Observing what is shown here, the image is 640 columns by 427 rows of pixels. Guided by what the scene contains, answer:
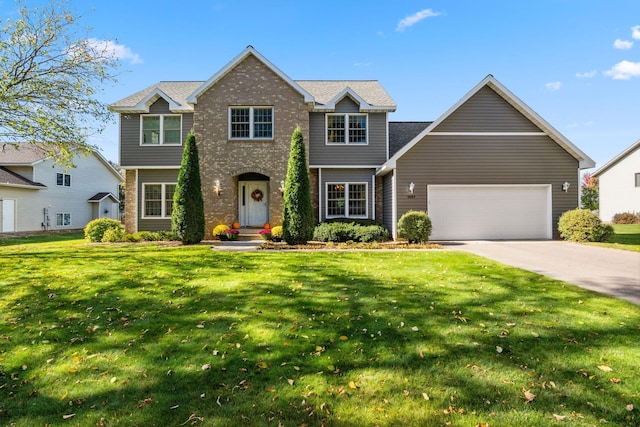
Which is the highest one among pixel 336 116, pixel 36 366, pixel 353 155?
pixel 336 116

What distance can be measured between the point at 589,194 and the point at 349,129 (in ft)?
116

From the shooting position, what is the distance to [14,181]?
2170 centimetres

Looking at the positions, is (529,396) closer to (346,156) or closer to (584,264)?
(584,264)

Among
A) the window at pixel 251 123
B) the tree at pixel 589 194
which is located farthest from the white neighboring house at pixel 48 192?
the tree at pixel 589 194

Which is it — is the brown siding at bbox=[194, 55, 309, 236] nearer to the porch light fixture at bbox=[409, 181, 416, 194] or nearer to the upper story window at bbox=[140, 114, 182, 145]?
the upper story window at bbox=[140, 114, 182, 145]

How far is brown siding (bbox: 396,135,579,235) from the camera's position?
49.2 ft

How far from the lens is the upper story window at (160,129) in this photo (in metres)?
17.2

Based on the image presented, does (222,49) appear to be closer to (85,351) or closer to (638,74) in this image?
(85,351)

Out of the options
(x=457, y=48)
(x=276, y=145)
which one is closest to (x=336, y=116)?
(x=276, y=145)

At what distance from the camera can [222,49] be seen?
16.5 m

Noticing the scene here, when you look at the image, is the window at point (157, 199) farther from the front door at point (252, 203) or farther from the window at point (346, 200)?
the window at point (346, 200)

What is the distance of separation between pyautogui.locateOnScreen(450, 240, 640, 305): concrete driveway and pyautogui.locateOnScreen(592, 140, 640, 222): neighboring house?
22710mm

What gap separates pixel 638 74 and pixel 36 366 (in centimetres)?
2733

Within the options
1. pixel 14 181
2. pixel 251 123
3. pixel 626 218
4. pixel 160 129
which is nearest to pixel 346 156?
pixel 251 123
